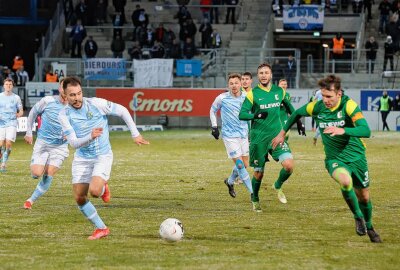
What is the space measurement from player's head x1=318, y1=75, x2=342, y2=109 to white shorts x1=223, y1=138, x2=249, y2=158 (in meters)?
6.81

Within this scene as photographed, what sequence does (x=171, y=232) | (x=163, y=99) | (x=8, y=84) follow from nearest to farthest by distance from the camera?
1. (x=171, y=232)
2. (x=8, y=84)
3. (x=163, y=99)

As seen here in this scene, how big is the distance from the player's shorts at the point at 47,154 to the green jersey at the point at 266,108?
3.52 m

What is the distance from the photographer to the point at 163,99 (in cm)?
4659

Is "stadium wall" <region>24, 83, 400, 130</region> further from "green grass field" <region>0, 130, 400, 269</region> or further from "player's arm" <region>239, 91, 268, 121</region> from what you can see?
"player's arm" <region>239, 91, 268, 121</region>

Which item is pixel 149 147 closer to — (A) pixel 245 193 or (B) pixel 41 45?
(A) pixel 245 193

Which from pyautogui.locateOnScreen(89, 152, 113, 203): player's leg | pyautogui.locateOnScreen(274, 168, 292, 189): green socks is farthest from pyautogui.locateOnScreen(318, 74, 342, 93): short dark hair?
pyautogui.locateOnScreen(274, 168, 292, 189): green socks

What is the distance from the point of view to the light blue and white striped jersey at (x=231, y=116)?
20609 millimetres

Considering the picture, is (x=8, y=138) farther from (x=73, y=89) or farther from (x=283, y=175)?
(x=73, y=89)

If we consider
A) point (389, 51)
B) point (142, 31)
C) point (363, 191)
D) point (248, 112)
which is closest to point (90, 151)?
point (363, 191)

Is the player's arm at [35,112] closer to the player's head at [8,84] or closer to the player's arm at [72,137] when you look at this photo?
the player's arm at [72,137]

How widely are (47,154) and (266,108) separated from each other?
4009 mm

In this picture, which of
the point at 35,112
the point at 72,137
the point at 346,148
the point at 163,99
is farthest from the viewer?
the point at 163,99

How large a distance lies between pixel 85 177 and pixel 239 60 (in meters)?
33.3

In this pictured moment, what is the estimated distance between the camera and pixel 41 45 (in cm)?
5422
